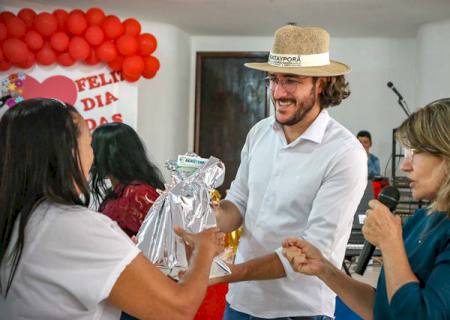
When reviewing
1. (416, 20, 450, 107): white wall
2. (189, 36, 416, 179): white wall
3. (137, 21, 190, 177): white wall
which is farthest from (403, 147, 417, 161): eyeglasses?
(189, 36, 416, 179): white wall

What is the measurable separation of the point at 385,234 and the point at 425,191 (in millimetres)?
136

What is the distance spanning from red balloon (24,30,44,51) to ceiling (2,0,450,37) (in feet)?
3.07

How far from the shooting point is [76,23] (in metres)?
6.59

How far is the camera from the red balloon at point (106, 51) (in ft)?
22.6

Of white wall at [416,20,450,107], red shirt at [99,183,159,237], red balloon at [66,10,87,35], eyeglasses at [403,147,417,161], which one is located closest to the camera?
eyeglasses at [403,147,417,161]

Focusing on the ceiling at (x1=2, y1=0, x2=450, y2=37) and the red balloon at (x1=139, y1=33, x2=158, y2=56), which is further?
the ceiling at (x1=2, y1=0, x2=450, y2=37)

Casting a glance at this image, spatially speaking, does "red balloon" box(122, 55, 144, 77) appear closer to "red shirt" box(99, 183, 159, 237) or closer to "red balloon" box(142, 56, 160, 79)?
"red balloon" box(142, 56, 160, 79)

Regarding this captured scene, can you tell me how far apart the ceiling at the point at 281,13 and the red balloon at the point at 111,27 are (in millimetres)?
618

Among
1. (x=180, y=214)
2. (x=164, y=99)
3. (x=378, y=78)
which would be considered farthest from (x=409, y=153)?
(x=378, y=78)

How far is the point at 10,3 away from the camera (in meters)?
7.49

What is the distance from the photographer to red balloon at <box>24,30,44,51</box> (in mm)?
6605

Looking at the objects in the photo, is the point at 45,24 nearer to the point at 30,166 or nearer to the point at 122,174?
the point at 122,174

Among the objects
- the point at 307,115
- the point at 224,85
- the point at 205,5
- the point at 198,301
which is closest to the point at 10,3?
the point at 205,5

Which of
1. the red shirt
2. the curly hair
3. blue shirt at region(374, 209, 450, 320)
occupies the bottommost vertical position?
the red shirt
